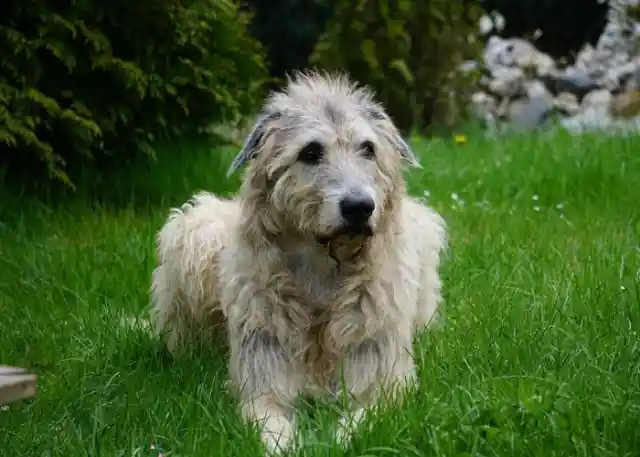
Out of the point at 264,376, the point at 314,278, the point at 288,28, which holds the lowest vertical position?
the point at 288,28

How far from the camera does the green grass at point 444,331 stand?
3.19 metres

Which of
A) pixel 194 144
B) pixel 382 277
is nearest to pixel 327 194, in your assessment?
pixel 382 277

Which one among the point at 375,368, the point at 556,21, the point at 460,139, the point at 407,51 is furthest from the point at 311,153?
the point at 556,21

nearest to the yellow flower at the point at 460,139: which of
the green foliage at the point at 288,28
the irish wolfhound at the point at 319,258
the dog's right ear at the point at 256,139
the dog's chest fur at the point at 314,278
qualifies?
the irish wolfhound at the point at 319,258

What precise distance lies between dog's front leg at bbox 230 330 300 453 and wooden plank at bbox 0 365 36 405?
0.81 m

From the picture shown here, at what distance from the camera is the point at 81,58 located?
691 centimetres

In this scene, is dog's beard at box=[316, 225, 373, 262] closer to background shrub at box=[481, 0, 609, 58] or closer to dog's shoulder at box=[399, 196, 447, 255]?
dog's shoulder at box=[399, 196, 447, 255]

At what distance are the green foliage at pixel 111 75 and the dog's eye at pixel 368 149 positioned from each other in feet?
10.2

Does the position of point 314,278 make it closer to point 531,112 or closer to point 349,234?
point 349,234

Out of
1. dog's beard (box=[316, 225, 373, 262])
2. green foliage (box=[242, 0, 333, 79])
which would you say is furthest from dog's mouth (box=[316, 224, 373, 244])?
green foliage (box=[242, 0, 333, 79])

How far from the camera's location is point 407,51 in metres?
11.5

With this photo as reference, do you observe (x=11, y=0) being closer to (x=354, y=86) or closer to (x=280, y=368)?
(x=354, y=86)

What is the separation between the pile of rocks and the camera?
1203 cm

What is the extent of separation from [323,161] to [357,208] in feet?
0.89
